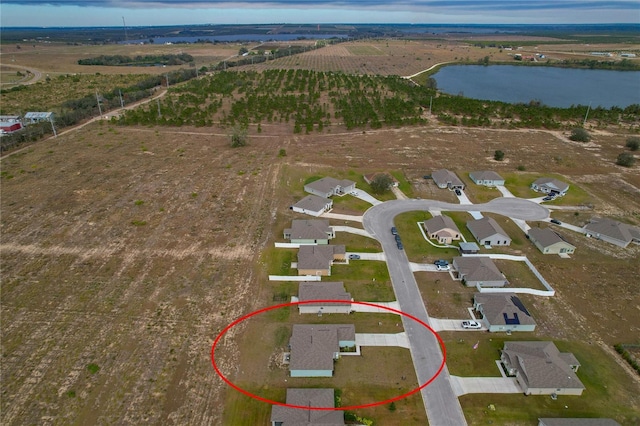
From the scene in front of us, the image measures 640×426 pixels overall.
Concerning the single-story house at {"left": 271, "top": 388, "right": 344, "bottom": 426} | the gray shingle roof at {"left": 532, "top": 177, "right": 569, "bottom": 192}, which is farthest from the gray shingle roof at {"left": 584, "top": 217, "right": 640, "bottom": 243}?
the single-story house at {"left": 271, "top": 388, "right": 344, "bottom": 426}

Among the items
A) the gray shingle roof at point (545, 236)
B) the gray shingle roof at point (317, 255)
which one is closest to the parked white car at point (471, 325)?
the gray shingle roof at point (317, 255)

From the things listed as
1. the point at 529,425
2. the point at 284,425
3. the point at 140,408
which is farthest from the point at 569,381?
the point at 140,408

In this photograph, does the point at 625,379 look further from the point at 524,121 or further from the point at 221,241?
the point at 524,121

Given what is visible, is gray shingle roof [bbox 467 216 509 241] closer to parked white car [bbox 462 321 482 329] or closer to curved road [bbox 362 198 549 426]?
curved road [bbox 362 198 549 426]

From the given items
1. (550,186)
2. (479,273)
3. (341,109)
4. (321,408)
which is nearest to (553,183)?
(550,186)

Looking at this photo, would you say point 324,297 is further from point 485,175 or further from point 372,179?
point 485,175
